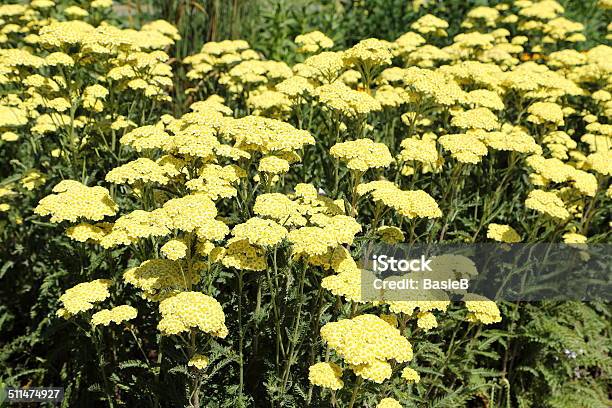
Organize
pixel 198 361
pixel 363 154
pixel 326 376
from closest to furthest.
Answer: pixel 326 376
pixel 198 361
pixel 363 154

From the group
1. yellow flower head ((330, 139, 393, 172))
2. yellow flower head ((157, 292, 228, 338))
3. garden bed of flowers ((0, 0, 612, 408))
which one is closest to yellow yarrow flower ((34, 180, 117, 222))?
garden bed of flowers ((0, 0, 612, 408))

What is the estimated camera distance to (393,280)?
3508 mm

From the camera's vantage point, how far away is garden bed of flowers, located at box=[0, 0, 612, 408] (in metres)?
3.29

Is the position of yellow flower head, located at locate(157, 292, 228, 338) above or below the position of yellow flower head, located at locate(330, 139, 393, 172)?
below

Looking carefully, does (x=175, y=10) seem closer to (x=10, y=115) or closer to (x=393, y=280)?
(x=10, y=115)

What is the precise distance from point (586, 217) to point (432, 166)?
5.17 ft

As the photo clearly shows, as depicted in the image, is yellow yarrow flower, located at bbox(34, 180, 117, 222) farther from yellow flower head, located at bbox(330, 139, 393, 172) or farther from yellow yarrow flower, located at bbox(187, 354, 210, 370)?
yellow flower head, located at bbox(330, 139, 393, 172)

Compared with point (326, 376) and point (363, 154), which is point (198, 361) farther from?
point (363, 154)

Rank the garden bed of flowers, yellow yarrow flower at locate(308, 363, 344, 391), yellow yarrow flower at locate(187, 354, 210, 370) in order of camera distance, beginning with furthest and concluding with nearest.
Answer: the garden bed of flowers, yellow yarrow flower at locate(187, 354, 210, 370), yellow yarrow flower at locate(308, 363, 344, 391)

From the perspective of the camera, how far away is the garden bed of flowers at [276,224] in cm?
329

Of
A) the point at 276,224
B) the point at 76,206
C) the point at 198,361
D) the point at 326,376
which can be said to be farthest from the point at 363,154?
the point at 76,206

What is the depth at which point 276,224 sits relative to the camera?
3.22 meters

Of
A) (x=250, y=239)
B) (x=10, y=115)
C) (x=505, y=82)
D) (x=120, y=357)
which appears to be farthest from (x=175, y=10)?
(x=250, y=239)

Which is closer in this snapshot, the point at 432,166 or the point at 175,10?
the point at 432,166
